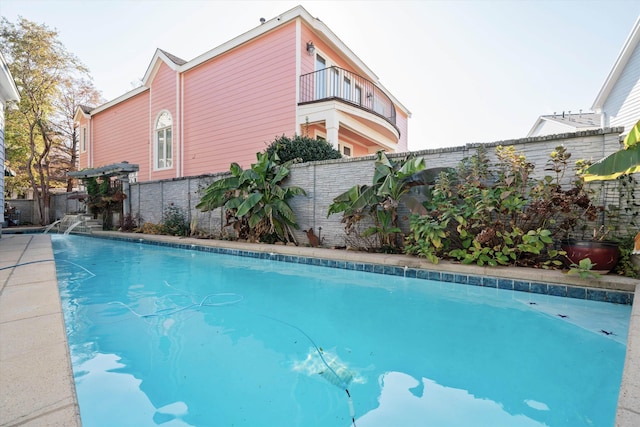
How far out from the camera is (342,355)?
9.73 feet

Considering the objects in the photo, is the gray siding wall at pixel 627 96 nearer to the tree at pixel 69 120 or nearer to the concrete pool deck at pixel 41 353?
the concrete pool deck at pixel 41 353

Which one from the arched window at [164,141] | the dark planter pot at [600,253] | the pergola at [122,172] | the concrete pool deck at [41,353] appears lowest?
the concrete pool deck at [41,353]

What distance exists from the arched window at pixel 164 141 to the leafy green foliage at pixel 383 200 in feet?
40.9

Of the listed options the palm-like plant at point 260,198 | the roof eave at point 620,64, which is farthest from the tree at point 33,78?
the roof eave at point 620,64

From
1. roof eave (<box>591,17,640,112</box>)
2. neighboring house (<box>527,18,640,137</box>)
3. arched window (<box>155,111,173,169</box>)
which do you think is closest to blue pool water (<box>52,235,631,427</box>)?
neighboring house (<box>527,18,640,137</box>)

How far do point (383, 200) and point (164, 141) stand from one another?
14.3 meters

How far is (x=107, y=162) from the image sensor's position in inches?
801

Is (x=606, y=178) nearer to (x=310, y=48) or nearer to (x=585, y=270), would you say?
(x=585, y=270)

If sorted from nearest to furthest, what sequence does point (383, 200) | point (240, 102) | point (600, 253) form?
point (600, 253)
point (383, 200)
point (240, 102)

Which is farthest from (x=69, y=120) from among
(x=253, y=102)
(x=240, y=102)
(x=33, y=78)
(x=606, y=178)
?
(x=606, y=178)

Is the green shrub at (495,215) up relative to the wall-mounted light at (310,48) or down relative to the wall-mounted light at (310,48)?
down

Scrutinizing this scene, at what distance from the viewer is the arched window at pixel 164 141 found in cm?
1630

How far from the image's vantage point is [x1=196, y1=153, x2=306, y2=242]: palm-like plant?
28.0 feet

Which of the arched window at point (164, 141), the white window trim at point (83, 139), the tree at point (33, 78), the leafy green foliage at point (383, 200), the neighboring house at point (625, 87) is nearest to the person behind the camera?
the leafy green foliage at point (383, 200)
